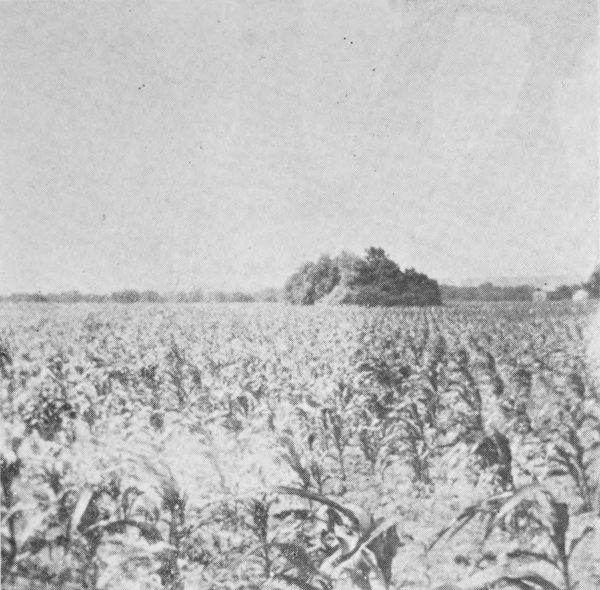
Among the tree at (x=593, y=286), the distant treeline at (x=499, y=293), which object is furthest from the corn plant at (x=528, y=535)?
the distant treeline at (x=499, y=293)

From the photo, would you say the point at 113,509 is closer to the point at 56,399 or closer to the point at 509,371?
the point at 56,399

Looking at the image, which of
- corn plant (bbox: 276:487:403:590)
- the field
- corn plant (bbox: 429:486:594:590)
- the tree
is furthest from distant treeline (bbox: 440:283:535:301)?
corn plant (bbox: 276:487:403:590)

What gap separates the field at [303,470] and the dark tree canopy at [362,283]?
8.88 meters

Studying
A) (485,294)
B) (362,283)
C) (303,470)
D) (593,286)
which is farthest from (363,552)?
(485,294)

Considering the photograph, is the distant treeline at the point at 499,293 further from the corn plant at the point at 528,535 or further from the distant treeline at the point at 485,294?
the corn plant at the point at 528,535

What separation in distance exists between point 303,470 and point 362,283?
1643cm

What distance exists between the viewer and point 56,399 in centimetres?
565

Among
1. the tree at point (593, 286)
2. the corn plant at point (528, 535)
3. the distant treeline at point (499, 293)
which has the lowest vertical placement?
the corn plant at point (528, 535)

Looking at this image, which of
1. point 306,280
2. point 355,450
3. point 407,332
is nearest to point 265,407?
point 355,450

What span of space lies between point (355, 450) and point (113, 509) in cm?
336

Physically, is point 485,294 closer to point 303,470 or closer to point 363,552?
point 303,470

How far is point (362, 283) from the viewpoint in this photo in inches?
768

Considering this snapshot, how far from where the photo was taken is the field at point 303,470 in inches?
92.2

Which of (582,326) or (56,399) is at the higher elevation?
(582,326)
